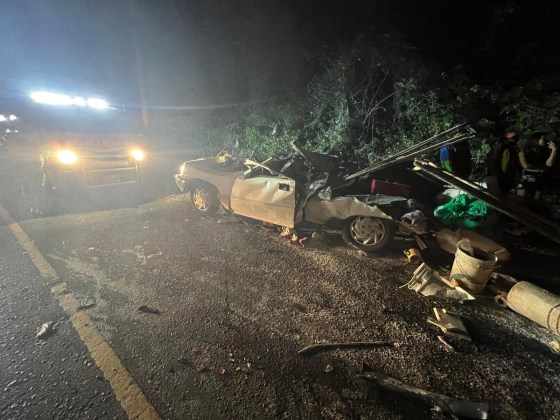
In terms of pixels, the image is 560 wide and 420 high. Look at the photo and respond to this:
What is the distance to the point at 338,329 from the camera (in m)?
2.72

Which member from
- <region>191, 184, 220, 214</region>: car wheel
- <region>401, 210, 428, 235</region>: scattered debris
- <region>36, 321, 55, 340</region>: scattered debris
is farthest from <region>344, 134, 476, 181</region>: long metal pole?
<region>36, 321, 55, 340</region>: scattered debris

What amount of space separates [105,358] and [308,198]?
10.1 ft

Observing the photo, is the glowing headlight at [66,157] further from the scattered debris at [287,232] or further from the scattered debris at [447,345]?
the scattered debris at [447,345]

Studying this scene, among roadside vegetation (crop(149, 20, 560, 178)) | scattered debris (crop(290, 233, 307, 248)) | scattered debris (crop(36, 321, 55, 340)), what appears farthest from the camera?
roadside vegetation (crop(149, 20, 560, 178))

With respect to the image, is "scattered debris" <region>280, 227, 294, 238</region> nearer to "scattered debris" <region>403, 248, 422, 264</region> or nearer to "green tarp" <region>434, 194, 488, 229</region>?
"scattered debris" <region>403, 248, 422, 264</region>

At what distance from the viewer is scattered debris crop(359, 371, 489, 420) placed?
1.97 metres

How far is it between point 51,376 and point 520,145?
7.15 meters

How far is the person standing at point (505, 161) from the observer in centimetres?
476

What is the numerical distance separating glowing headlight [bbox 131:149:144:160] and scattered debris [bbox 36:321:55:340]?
4.72 m

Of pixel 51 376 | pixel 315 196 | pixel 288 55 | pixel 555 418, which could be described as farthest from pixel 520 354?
pixel 288 55

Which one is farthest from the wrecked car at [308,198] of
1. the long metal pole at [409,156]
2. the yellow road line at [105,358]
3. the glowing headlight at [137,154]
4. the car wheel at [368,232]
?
the yellow road line at [105,358]

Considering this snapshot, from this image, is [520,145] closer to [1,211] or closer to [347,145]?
[347,145]

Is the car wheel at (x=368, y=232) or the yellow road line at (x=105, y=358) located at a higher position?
the car wheel at (x=368, y=232)

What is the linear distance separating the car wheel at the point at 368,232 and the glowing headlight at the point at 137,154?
5246 millimetres
